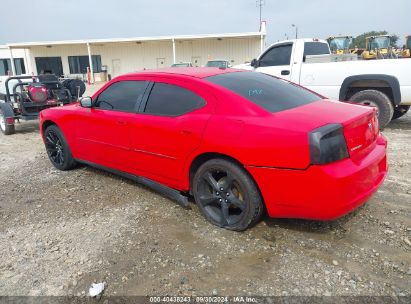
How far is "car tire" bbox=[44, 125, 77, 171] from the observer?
204 inches

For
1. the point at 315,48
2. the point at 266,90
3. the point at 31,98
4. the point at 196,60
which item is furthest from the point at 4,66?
the point at 266,90

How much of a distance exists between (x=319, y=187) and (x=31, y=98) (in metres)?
8.32

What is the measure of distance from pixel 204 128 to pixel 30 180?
322cm

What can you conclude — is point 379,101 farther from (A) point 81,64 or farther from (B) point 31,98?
(A) point 81,64

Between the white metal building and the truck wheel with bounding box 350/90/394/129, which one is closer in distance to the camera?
the truck wheel with bounding box 350/90/394/129

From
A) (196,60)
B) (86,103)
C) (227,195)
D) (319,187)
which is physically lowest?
(227,195)

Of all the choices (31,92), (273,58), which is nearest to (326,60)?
(273,58)

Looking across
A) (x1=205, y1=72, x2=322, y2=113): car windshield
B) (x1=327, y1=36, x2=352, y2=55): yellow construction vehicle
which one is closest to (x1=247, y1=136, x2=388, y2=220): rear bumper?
(x1=205, y1=72, x2=322, y2=113): car windshield

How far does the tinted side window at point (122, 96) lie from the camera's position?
4090mm

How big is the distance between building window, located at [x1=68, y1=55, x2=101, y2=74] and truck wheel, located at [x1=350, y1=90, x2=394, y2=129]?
2998cm

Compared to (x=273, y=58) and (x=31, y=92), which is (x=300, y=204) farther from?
(x=31, y=92)

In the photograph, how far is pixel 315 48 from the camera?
871 cm

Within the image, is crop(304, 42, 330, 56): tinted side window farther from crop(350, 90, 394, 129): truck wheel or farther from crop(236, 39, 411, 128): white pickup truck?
crop(350, 90, 394, 129): truck wheel

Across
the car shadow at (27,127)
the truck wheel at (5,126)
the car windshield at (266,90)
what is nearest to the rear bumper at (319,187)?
the car windshield at (266,90)
